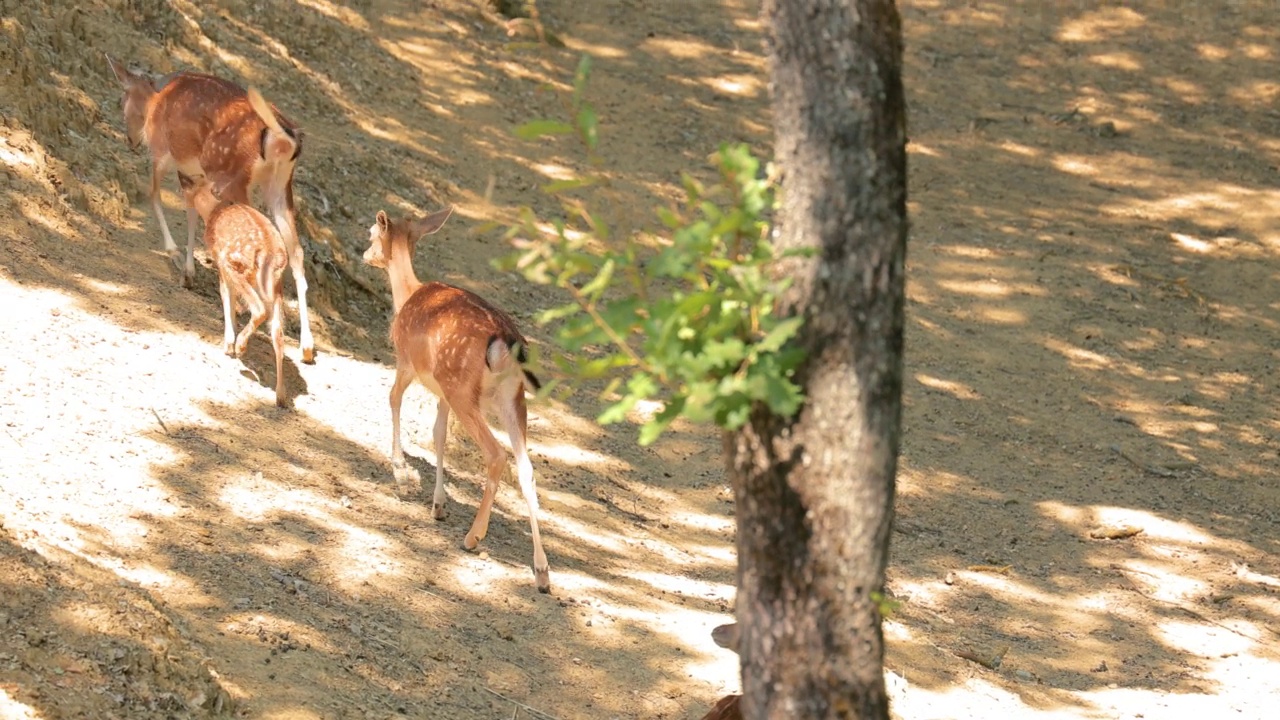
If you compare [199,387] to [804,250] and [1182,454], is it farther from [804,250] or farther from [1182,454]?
[1182,454]

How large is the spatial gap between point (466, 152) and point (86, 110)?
4.13m

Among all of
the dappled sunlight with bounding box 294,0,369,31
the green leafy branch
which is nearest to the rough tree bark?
the green leafy branch

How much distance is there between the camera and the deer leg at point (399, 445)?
323 inches

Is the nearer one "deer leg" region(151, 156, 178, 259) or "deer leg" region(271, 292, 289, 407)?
"deer leg" region(271, 292, 289, 407)

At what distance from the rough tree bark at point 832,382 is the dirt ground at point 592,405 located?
2.66 feet

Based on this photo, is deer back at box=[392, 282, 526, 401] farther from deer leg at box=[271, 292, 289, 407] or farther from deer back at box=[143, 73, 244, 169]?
deer back at box=[143, 73, 244, 169]

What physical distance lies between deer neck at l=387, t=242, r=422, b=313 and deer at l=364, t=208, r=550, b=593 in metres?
0.58

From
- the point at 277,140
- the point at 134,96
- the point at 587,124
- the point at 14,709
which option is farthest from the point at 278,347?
the point at 587,124

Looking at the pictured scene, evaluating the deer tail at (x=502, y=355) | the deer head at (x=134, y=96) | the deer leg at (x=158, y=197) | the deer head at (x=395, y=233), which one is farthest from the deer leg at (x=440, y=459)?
the deer head at (x=134, y=96)

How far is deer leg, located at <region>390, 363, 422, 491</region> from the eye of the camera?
8203 mm

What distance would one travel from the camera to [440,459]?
8023 mm

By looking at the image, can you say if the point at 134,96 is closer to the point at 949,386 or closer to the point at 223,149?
the point at 223,149

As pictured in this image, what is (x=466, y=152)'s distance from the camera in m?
13.7

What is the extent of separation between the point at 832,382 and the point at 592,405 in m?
6.78
